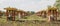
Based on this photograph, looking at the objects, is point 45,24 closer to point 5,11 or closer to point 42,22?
point 42,22

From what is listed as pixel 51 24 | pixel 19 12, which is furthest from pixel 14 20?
pixel 51 24

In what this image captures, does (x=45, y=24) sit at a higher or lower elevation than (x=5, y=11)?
lower

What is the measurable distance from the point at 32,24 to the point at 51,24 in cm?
51

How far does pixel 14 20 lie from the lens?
5.55 m

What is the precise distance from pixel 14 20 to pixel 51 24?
1.05 meters

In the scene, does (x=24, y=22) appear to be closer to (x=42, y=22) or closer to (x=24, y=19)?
(x=24, y=19)

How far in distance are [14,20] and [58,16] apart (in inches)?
49.1

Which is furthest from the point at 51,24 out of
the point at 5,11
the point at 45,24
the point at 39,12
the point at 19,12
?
the point at 5,11

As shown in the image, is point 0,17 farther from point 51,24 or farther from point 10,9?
point 51,24

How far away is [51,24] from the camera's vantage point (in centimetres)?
532

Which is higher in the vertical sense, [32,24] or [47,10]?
[47,10]

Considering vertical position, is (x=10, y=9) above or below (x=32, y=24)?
above

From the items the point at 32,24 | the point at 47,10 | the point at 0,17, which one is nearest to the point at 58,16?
the point at 47,10

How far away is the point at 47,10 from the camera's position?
5.44 m
